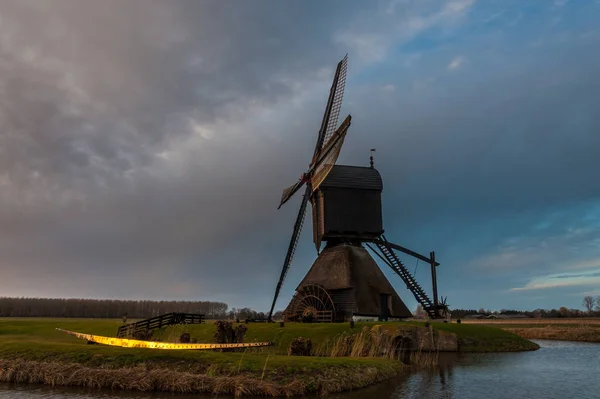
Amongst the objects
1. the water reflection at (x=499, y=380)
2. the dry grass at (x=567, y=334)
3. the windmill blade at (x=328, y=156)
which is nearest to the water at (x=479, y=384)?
the water reflection at (x=499, y=380)

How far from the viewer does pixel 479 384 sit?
18.5m

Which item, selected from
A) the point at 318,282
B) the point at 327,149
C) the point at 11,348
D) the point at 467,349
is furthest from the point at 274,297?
the point at 11,348

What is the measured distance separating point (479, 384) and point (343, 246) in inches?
873

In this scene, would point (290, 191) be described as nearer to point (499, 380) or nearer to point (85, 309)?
point (499, 380)

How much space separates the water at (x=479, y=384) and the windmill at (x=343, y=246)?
37.2 ft

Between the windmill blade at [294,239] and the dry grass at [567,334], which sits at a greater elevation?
the windmill blade at [294,239]

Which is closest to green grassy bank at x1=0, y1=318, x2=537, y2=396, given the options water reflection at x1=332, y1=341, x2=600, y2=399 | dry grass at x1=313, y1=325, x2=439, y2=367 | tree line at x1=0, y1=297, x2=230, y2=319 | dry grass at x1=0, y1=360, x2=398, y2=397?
dry grass at x1=0, y1=360, x2=398, y2=397

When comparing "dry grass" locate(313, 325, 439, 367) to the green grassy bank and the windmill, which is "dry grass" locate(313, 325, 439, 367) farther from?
the windmill

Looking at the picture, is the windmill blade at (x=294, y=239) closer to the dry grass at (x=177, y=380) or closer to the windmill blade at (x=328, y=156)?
the windmill blade at (x=328, y=156)

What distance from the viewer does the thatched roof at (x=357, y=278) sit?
1435 inches

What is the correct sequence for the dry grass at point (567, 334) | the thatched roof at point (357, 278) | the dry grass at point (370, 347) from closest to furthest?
the dry grass at point (370, 347) → the thatched roof at point (357, 278) → the dry grass at point (567, 334)

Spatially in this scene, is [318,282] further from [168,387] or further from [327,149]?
[168,387]

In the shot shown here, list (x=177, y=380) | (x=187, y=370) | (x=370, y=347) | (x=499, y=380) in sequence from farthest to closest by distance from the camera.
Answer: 1. (x=370, y=347)
2. (x=499, y=380)
3. (x=187, y=370)
4. (x=177, y=380)

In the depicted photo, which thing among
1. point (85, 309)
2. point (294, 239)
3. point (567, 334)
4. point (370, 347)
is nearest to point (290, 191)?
point (294, 239)
